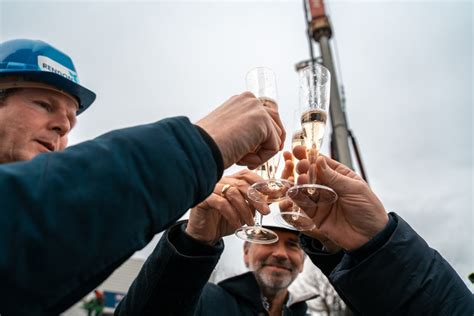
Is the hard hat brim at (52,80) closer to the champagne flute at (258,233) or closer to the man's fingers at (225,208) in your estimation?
the man's fingers at (225,208)

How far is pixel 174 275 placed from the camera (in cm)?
240

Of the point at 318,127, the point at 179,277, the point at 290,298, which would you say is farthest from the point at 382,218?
the point at 290,298

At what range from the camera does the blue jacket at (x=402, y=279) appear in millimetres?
2002

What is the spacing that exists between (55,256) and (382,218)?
5.61 ft

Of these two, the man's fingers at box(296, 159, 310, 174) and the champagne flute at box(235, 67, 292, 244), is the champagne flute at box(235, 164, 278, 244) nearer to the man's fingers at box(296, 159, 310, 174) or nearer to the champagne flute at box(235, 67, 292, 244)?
the champagne flute at box(235, 67, 292, 244)

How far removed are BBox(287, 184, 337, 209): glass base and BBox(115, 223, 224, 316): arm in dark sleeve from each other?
25.6 inches

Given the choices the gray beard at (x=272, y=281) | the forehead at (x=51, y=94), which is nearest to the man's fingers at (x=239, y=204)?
the forehead at (x=51, y=94)

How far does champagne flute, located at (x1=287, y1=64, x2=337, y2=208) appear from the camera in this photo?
6.70 feet

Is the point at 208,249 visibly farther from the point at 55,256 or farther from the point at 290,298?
the point at 290,298

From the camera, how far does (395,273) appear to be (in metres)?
2.04

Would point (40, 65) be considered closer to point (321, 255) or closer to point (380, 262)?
point (321, 255)

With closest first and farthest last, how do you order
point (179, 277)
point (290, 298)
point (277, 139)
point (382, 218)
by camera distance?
1. point (277, 139)
2. point (382, 218)
3. point (179, 277)
4. point (290, 298)

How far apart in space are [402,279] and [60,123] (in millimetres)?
1955

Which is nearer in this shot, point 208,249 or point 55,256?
point 55,256
